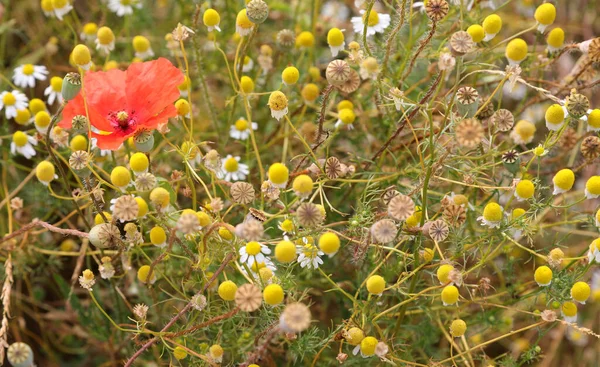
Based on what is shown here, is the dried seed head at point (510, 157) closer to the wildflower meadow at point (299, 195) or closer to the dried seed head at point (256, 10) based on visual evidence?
the wildflower meadow at point (299, 195)

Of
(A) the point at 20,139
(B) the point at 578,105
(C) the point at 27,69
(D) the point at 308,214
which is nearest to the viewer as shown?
(D) the point at 308,214

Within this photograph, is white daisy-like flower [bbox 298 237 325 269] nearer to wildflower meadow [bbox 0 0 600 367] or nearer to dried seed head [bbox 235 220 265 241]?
wildflower meadow [bbox 0 0 600 367]

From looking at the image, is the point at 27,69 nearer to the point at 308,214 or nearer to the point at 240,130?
the point at 240,130

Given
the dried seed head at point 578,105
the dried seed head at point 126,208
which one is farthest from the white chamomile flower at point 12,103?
the dried seed head at point 578,105

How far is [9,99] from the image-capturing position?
4.01 feet

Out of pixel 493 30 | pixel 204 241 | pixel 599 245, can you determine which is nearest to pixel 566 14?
pixel 493 30

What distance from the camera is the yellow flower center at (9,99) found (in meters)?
1.22

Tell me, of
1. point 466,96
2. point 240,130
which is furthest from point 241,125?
point 466,96

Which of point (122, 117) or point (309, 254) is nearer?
point (309, 254)

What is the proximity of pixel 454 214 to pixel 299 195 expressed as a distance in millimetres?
212

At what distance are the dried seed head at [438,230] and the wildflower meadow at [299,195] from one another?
43 mm

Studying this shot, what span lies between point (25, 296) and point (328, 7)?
35.3 inches

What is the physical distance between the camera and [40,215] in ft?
4.40

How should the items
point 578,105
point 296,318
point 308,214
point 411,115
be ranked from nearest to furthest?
1. point 296,318
2. point 308,214
3. point 578,105
4. point 411,115
